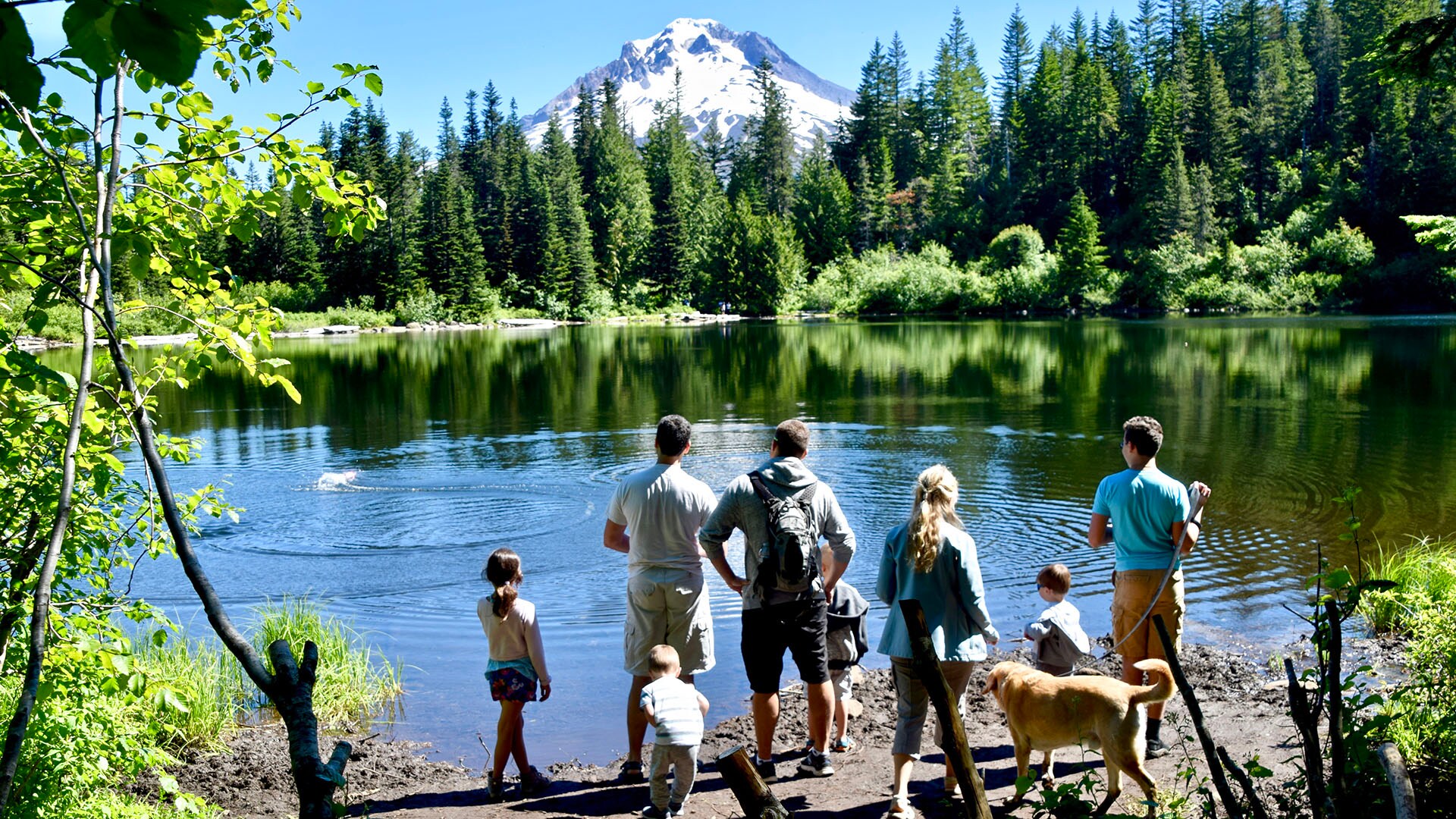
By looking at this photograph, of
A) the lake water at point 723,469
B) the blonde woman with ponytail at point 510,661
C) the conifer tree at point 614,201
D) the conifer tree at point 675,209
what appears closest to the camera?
→ the blonde woman with ponytail at point 510,661

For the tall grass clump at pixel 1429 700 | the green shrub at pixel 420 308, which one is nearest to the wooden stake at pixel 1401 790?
the tall grass clump at pixel 1429 700

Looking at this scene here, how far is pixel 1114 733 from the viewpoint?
15.9 ft

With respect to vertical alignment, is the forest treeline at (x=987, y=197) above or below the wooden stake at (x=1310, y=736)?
above

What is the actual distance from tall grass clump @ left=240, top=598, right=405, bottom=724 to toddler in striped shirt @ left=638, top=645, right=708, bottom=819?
2.77 m

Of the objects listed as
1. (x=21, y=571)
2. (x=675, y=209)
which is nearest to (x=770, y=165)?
(x=675, y=209)

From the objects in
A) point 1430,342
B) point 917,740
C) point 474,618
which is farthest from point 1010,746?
point 1430,342

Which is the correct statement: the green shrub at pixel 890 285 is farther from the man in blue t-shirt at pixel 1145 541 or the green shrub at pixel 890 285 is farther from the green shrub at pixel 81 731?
the green shrub at pixel 81 731

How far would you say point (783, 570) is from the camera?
5.62 meters

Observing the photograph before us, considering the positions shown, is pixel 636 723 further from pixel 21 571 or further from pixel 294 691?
pixel 294 691

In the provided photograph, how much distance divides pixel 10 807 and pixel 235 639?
296 cm

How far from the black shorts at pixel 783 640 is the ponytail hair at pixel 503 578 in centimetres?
124

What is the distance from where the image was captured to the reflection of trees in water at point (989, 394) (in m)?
18.9

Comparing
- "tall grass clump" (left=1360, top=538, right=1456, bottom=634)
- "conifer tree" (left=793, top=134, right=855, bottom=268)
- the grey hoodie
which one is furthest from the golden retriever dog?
"conifer tree" (left=793, top=134, right=855, bottom=268)

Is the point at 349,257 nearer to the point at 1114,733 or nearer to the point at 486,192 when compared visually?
the point at 486,192
